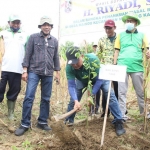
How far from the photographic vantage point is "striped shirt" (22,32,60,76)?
11.6 ft

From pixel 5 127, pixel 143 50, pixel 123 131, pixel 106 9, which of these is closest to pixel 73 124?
pixel 123 131

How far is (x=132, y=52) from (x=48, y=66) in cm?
120

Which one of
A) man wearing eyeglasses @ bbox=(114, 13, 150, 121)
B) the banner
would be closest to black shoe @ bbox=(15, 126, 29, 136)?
man wearing eyeglasses @ bbox=(114, 13, 150, 121)

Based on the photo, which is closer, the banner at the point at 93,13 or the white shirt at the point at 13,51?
the white shirt at the point at 13,51

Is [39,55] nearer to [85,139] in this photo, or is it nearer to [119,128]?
[85,139]

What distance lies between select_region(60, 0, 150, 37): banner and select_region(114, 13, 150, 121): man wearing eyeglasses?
5.88ft

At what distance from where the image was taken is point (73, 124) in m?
3.74

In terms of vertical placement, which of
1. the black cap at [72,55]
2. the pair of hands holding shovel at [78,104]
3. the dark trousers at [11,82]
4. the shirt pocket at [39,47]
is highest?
the shirt pocket at [39,47]

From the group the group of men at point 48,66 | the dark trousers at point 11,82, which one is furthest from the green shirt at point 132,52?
the dark trousers at point 11,82

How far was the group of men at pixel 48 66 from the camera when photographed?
11.4 feet

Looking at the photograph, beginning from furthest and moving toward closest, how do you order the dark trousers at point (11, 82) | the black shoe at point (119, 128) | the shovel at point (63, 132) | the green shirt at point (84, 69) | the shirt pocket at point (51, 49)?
the dark trousers at point (11, 82)
the shirt pocket at point (51, 49)
the black shoe at point (119, 128)
the green shirt at point (84, 69)
the shovel at point (63, 132)

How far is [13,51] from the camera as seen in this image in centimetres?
369

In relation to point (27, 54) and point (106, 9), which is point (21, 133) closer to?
point (27, 54)

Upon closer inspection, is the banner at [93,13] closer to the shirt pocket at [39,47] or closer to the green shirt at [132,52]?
the green shirt at [132,52]
